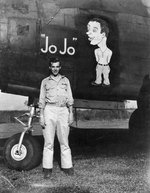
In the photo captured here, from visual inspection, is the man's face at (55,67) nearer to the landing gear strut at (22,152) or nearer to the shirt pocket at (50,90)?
the shirt pocket at (50,90)

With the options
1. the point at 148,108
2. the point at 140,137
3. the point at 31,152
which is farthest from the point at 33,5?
the point at 140,137

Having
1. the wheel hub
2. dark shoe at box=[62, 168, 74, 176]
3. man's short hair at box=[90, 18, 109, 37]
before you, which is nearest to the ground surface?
dark shoe at box=[62, 168, 74, 176]

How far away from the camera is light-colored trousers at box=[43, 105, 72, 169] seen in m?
6.29

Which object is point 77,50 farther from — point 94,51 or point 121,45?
point 121,45

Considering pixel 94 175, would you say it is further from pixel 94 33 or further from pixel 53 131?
pixel 94 33

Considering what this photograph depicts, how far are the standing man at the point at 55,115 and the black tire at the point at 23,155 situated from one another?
0.47 meters

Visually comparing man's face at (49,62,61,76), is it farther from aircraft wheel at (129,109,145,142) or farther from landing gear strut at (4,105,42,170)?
aircraft wheel at (129,109,145,142)

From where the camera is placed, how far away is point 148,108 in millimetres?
9914

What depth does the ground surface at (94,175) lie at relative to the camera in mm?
5548

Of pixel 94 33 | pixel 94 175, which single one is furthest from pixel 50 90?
pixel 94 175

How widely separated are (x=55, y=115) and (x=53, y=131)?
28 cm

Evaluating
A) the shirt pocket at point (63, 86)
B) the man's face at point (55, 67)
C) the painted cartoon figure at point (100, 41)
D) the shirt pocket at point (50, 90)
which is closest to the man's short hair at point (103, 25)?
the painted cartoon figure at point (100, 41)

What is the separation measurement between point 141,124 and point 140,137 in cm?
57

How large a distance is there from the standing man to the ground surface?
0.28 metres
